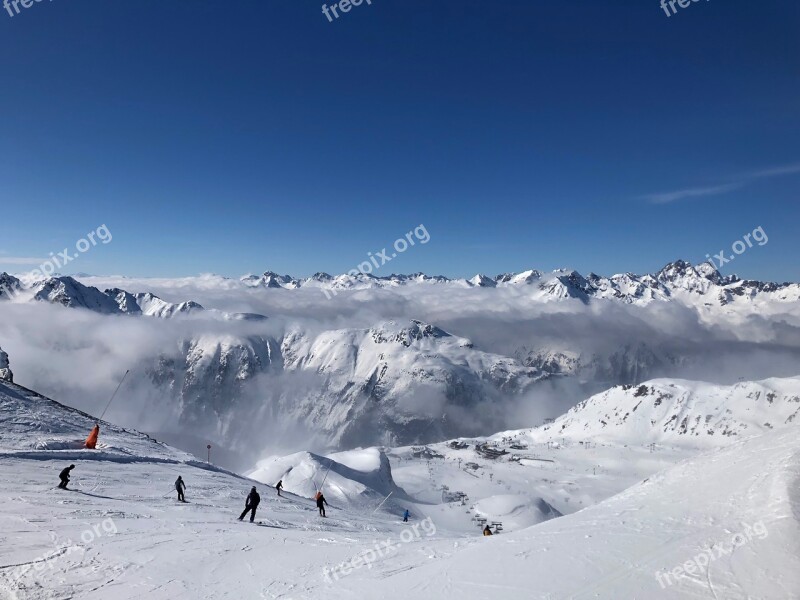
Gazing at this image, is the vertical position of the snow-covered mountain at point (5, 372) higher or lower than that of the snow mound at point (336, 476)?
higher

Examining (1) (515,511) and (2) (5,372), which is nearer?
(2) (5,372)

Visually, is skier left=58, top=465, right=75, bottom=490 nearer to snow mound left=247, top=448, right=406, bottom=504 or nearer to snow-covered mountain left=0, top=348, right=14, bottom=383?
snow-covered mountain left=0, top=348, right=14, bottom=383

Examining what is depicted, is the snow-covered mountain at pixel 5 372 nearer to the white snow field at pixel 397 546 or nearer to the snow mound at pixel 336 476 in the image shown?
the white snow field at pixel 397 546

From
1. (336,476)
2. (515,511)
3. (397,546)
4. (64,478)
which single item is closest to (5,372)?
(64,478)

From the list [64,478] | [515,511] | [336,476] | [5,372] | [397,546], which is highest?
[5,372]

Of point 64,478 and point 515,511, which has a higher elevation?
point 64,478

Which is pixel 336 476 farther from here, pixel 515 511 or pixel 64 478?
pixel 64 478

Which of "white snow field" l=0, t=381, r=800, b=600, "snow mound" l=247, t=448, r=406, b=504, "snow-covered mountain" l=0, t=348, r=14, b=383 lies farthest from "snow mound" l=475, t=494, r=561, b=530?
"snow-covered mountain" l=0, t=348, r=14, b=383

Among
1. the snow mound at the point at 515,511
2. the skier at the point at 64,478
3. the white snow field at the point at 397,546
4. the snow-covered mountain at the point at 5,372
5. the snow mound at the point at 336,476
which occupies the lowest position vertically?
the snow mound at the point at 515,511

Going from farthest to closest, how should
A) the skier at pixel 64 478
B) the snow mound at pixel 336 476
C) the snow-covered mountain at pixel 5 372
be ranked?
the snow mound at pixel 336 476, the snow-covered mountain at pixel 5 372, the skier at pixel 64 478

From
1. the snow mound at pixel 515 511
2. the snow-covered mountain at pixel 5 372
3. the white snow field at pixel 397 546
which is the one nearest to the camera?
the white snow field at pixel 397 546

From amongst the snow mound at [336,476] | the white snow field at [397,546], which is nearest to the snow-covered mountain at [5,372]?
the white snow field at [397,546]

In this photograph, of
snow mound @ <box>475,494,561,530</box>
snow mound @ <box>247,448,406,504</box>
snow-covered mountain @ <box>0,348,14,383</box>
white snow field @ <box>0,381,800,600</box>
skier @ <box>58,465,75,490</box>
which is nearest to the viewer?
white snow field @ <box>0,381,800,600</box>
